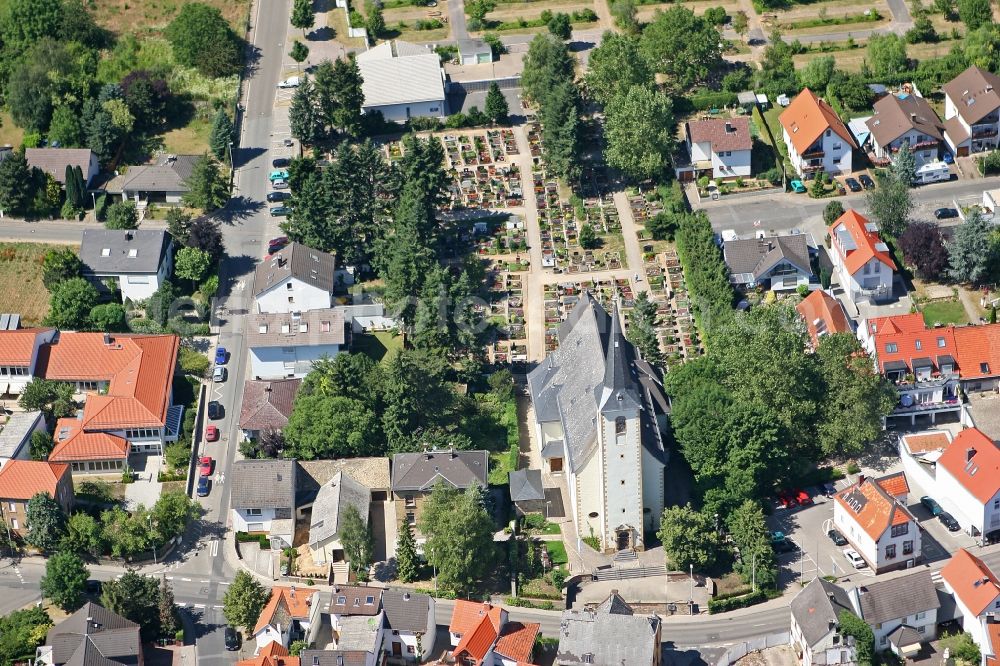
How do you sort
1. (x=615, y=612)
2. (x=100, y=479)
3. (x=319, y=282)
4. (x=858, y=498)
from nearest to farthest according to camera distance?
(x=615, y=612), (x=858, y=498), (x=100, y=479), (x=319, y=282)

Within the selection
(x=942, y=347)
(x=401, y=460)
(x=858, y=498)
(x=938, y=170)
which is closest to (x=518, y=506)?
(x=401, y=460)

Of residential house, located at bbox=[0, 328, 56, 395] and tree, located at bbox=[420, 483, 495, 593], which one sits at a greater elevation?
residential house, located at bbox=[0, 328, 56, 395]

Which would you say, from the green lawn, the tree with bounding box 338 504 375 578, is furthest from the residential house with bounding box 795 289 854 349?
the tree with bounding box 338 504 375 578

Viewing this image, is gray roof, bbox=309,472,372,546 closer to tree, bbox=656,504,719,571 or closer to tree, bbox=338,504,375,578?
tree, bbox=338,504,375,578

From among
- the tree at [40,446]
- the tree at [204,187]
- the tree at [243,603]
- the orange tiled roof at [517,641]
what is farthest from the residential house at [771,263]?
the tree at [40,446]

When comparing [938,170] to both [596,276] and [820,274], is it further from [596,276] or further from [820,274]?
[596,276]

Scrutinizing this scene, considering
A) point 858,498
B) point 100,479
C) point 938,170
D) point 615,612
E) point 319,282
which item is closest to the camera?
point 615,612
